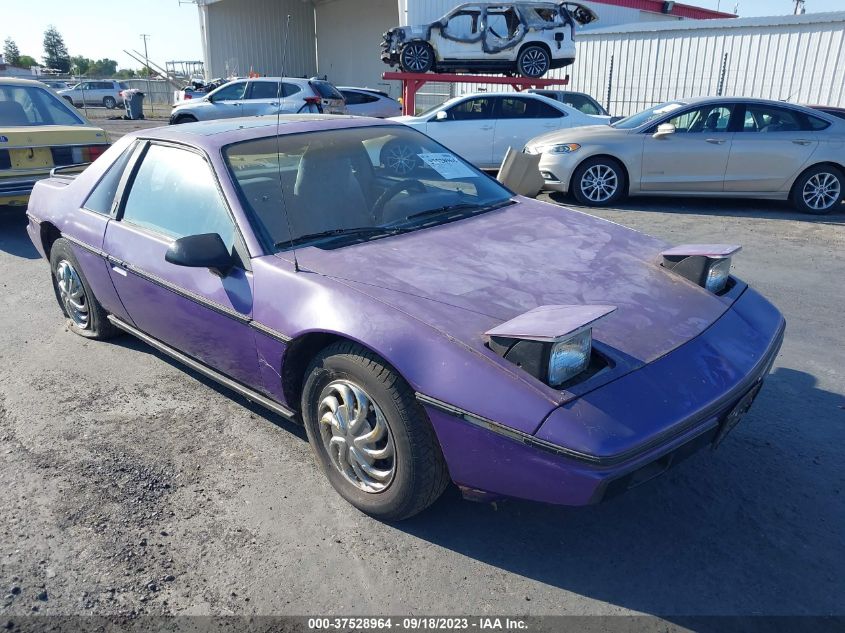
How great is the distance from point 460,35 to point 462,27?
0.53 ft

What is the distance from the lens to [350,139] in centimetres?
354

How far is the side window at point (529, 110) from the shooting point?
1077cm

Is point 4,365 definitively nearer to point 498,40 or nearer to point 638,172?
point 638,172

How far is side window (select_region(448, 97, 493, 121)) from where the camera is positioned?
10.7 metres

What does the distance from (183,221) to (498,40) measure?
468 inches

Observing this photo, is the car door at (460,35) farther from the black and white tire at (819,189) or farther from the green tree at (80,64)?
the green tree at (80,64)

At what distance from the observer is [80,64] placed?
91.5 meters

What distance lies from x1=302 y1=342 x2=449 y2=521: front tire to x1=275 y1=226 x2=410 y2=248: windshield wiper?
58 cm

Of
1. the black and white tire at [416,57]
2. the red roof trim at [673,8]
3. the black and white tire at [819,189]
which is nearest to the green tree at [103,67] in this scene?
the red roof trim at [673,8]

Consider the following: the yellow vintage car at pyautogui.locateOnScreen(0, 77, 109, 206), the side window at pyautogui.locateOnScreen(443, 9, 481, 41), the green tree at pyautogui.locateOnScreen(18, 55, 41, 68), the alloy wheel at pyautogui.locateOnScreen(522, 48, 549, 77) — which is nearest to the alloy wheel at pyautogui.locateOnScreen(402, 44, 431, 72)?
the side window at pyautogui.locateOnScreen(443, 9, 481, 41)

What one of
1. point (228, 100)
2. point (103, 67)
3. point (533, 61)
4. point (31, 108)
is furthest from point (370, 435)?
point (103, 67)

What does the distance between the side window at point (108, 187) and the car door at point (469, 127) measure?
7.35m

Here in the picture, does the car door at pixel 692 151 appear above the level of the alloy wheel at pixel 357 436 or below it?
above

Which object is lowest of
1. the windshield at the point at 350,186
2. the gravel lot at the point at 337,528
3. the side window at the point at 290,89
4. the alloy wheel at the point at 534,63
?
the gravel lot at the point at 337,528
